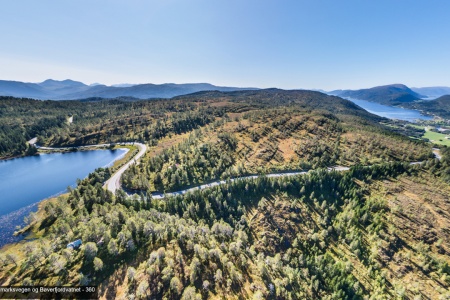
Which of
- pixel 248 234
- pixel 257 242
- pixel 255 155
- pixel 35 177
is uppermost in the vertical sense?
pixel 255 155

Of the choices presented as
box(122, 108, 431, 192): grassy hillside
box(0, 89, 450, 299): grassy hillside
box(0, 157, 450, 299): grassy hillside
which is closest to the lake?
box(0, 89, 450, 299): grassy hillside

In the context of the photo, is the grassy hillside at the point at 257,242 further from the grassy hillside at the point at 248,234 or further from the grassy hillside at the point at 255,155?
the grassy hillside at the point at 255,155

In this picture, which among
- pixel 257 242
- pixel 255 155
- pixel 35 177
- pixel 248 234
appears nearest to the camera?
pixel 257 242

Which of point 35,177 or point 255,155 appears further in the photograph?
point 255,155

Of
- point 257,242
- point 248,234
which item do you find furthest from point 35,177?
point 257,242

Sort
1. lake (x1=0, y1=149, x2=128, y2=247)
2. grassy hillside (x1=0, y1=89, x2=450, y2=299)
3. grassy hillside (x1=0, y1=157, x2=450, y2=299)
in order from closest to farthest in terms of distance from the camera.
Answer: grassy hillside (x1=0, y1=157, x2=450, y2=299)
grassy hillside (x1=0, y1=89, x2=450, y2=299)
lake (x1=0, y1=149, x2=128, y2=247)

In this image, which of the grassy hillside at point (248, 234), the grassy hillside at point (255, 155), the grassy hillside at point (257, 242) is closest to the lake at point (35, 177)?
the grassy hillside at point (248, 234)

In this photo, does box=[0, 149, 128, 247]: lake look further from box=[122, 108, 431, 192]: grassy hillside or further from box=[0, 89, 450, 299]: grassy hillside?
box=[122, 108, 431, 192]: grassy hillside

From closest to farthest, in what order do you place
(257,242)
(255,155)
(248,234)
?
(257,242), (248,234), (255,155)

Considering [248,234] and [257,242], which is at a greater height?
[248,234]

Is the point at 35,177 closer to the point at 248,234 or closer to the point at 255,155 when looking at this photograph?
the point at 248,234
